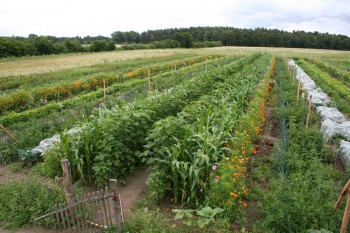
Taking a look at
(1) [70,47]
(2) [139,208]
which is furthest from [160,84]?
(1) [70,47]

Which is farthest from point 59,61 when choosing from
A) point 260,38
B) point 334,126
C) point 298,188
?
point 260,38

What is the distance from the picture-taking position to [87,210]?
4.10m

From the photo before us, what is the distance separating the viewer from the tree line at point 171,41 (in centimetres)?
4800

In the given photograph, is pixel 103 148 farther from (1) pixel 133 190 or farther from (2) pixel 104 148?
(1) pixel 133 190

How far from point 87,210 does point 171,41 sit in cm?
7287

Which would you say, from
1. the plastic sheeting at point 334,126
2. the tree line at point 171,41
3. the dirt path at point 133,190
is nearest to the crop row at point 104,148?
the dirt path at point 133,190

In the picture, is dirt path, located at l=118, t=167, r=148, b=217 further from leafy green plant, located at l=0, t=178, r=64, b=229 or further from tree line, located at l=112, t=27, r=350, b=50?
tree line, located at l=112, t=27, r=350, b=50

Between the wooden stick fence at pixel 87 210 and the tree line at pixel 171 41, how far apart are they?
4587cm

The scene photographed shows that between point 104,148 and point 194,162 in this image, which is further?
point 104,148

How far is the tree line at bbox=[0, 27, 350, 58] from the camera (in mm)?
48000

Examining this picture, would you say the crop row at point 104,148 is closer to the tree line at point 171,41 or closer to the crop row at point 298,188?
the crop row at point 298,188

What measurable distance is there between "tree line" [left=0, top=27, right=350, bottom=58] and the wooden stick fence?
1806 inches

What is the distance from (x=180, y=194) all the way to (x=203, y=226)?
124 cm

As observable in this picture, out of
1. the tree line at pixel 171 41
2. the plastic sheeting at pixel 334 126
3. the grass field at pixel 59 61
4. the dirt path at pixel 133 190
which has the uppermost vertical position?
the tree line at pixel 171 41
